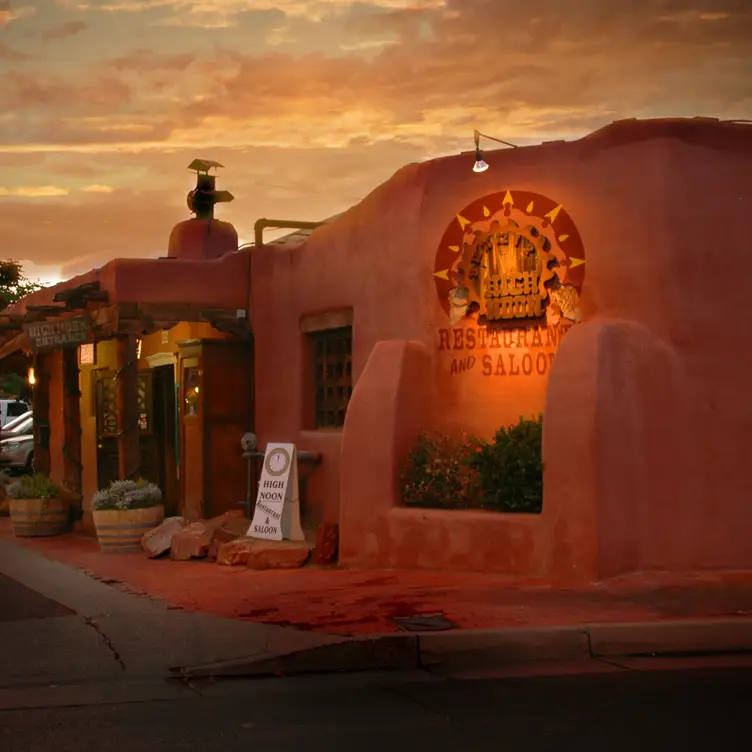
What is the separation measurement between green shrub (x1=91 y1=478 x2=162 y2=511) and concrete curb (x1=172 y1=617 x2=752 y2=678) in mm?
7126

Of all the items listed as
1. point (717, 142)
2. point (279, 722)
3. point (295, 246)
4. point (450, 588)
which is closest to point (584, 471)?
point (450, 588)

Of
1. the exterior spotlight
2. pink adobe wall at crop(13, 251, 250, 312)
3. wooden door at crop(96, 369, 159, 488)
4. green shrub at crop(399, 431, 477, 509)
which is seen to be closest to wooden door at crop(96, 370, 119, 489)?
wooden door at crop(96, 369, 159, 488)

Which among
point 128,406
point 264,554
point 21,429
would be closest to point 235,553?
point 264,554

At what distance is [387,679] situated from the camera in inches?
303

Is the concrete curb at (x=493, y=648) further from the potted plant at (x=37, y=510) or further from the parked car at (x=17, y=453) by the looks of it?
the parked car at (x=17, y=453)

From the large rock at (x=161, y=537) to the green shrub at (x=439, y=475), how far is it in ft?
11.3

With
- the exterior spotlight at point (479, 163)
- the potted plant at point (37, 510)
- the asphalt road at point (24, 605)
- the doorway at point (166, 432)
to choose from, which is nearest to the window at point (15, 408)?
the doorway at point (166, 432)

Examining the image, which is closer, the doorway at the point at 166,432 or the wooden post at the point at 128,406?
the wooden post at the point at 128,406

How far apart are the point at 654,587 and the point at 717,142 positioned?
13.9 feet

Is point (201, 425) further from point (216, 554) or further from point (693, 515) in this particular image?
point (693, 515)

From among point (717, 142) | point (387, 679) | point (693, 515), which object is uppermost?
point (717, 142)

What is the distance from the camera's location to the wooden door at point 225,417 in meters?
16.0

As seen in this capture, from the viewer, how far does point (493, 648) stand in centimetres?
823

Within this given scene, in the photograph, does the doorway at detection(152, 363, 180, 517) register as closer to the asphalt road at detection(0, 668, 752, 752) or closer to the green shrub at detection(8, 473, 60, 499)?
the green shrub at detection(8, 473, 60, 499)
